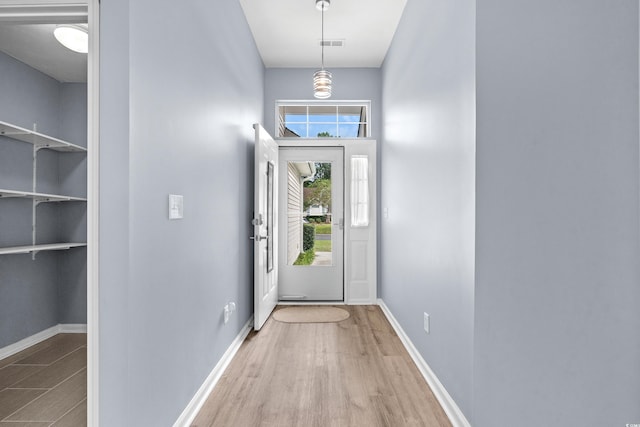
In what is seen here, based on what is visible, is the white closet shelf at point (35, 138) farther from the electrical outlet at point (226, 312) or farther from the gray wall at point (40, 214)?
the electrical outlet at point (226, 312)

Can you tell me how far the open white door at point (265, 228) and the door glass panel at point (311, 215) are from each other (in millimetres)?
408

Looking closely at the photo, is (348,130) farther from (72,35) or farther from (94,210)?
(94,210)

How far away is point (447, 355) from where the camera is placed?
7.00 ft

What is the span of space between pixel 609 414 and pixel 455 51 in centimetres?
179

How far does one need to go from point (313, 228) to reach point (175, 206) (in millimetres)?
2941

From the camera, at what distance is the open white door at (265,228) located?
3.43 meters

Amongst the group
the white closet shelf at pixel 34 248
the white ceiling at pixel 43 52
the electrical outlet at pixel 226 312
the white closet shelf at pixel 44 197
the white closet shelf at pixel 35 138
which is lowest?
the electrical outlet at pixel 226 312

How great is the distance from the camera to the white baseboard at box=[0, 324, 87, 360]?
3.00 meters

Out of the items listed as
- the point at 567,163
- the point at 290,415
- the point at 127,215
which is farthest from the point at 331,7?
the point at 290,415

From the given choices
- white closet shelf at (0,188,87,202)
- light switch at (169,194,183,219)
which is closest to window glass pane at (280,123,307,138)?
white closet shelf at (0,188,87,202)

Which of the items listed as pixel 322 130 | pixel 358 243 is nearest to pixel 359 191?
pixel 358 243

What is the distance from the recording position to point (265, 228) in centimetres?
376

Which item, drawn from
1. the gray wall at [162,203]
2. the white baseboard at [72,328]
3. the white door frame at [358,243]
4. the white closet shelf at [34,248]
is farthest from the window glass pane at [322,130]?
the white baseboard at [72,328]

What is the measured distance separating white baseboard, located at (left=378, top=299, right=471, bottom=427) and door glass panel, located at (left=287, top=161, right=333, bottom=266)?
159cm
